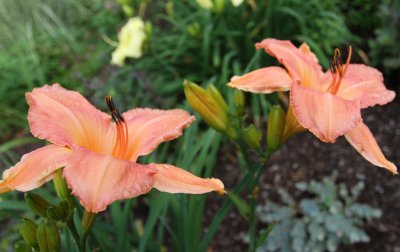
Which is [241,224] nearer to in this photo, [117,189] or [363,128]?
[363,128]

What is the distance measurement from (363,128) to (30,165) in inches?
25.6

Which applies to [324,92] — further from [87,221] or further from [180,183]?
[87,221]

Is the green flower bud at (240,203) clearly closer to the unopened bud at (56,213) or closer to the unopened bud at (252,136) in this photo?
the unopened bud at (252,136)

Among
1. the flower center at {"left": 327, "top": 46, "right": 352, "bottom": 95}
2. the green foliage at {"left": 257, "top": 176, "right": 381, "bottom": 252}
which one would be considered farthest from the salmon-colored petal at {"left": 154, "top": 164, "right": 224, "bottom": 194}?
the green foliage at {"left": 257, "top": 176, "right": 381, "bottom": 252}

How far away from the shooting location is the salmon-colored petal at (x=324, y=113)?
0.90m

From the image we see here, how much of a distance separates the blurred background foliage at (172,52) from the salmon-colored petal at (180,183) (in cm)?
71

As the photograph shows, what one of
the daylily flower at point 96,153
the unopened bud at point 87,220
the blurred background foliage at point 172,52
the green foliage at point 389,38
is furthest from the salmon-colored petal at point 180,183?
the green foliage at point 389,38

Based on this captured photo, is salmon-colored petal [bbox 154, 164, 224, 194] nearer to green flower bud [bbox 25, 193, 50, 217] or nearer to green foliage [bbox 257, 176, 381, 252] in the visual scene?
green flower bud [bbox 25, 193, 50, 217]

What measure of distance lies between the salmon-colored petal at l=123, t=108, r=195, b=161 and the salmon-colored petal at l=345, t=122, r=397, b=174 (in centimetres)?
33

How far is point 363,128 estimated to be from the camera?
992 mm

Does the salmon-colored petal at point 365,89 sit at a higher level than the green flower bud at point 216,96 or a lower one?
lower

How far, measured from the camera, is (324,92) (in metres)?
1.00

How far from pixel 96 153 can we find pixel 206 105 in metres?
0.34

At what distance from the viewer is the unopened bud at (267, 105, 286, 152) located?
3.45ft
